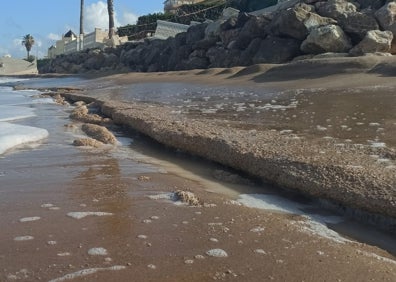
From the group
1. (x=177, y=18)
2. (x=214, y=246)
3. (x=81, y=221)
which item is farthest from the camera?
(x=177, y=18)

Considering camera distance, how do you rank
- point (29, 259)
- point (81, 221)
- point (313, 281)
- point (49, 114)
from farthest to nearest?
point (49, 114) → point (81, 221) → point (29, 259) → point (313, 281)

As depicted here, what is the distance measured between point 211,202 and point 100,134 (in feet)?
9.58

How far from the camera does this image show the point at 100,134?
579 centimetres

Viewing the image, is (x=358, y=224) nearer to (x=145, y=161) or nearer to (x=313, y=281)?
(x=313, y=281)

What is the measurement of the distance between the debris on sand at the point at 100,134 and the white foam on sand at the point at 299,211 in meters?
2.54

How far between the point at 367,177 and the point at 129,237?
5.04 ft

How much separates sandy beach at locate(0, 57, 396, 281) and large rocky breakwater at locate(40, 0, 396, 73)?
8238 mm

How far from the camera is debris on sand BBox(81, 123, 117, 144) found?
5.56 metres

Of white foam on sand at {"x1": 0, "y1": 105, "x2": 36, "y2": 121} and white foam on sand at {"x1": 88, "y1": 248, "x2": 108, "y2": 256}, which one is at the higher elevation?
white foam on sand at {"x1": 88, "y1": 248, "x2": 108, "y2": 256}

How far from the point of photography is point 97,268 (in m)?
2.13

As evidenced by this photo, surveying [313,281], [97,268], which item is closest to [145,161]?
[97,268]

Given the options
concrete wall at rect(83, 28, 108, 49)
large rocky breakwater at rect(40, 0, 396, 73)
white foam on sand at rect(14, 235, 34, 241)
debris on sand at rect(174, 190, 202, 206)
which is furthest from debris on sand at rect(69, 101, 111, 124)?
concrete wall at rect(83, 28, 108, 49)

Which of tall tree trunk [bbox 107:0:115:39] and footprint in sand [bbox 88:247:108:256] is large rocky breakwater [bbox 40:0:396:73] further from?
tall tree trunk [bbox 107:0:115:39]

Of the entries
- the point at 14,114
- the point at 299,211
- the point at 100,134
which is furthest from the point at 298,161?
the point at 14,114
